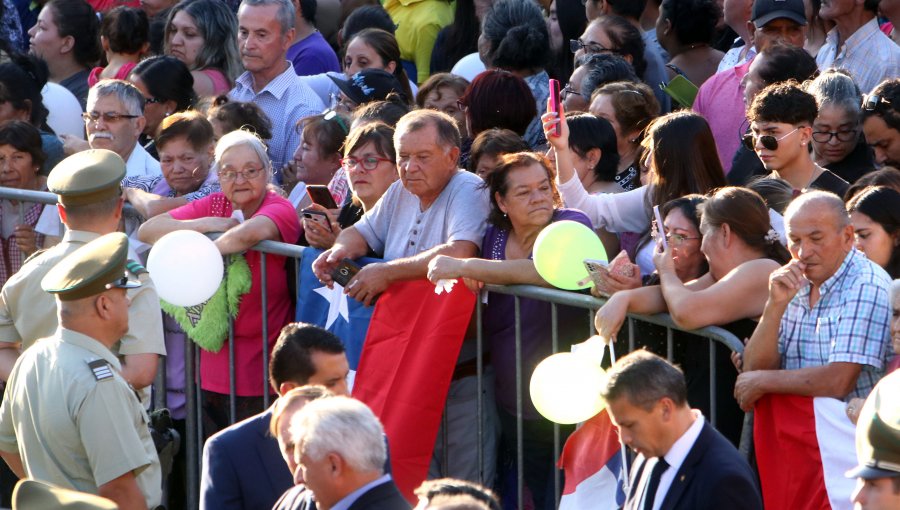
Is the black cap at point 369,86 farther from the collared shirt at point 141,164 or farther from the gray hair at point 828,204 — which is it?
the gray hair at point 828,204

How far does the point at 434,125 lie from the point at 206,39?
11.4 ft

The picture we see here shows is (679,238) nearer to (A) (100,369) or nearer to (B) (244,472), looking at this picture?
(B) (244,472)

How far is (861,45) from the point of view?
7.33m

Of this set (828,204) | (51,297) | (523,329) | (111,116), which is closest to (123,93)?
(111,116)

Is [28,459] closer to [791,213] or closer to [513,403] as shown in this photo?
[513,403]

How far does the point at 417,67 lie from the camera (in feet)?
34.4

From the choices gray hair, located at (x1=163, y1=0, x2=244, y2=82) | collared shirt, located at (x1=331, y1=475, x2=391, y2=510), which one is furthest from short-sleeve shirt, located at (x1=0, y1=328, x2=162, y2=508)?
gray hair, located at (x1=163, y1=0, x2=244, y2=82)

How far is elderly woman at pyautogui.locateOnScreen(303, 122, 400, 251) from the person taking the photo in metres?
6.65

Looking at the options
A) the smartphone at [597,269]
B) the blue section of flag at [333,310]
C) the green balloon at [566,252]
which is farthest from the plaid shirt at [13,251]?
the smartphone at [597,269]

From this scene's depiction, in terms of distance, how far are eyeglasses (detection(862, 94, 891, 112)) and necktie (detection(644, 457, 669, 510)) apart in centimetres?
244

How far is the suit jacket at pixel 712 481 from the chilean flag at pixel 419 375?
1727 millimetres

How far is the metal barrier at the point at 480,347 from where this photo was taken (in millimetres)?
5297

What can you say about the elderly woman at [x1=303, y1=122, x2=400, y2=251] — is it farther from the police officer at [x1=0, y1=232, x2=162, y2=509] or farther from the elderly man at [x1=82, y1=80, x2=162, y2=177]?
the elderly man at [x1=82, y1=80, x2=162, y2=177]

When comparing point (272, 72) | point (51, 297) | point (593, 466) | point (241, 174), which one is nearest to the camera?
point (593, 466)
